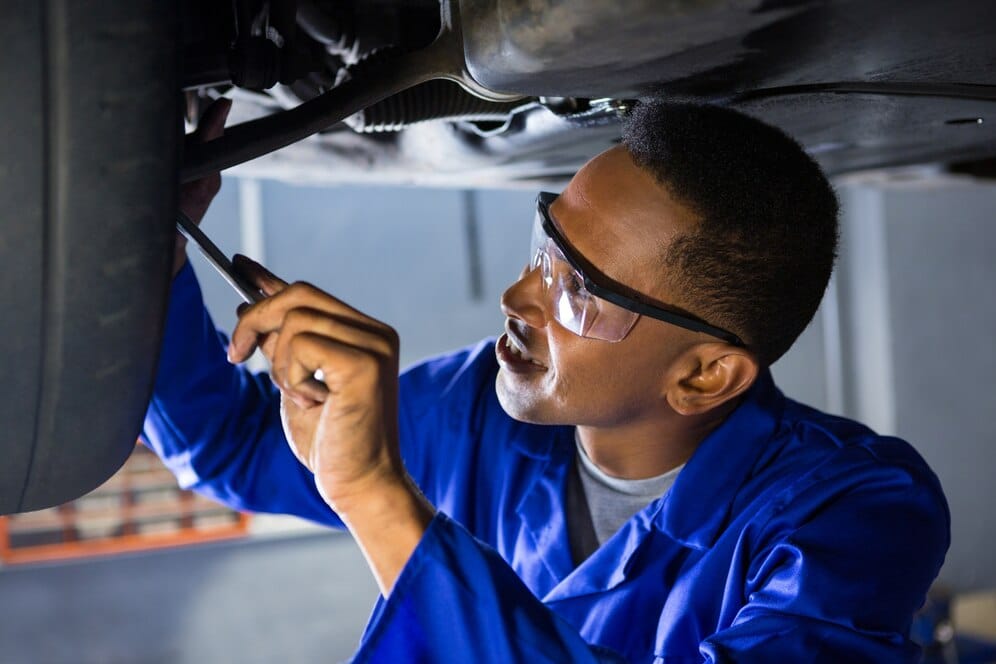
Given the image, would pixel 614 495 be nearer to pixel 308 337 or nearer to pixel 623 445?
pixel 623 445

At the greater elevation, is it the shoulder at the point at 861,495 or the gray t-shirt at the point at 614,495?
the shoulder at the point at 861,495

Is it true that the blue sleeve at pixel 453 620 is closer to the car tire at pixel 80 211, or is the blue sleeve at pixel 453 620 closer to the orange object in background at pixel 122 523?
the car tire at pixel 80 211

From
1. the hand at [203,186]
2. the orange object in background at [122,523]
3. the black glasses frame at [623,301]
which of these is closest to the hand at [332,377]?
the hand at [203,186]

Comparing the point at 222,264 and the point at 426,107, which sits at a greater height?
the point at 426,107

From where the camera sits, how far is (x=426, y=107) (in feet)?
3.04

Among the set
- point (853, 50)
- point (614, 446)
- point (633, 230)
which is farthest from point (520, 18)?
point (614, 446)

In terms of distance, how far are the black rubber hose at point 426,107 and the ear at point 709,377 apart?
0.95 feet

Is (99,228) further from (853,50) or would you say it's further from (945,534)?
(945,534)

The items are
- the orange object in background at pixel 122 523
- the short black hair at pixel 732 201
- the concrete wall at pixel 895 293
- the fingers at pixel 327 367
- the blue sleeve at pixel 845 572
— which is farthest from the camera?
the concrete wall at pixel 895 293

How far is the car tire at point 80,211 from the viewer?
0.51 meters

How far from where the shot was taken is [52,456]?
0.61 metres

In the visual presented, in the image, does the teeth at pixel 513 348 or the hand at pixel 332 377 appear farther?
the teeth at pixel 513 348

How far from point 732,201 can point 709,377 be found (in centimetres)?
19

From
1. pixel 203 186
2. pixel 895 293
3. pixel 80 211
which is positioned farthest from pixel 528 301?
pixel 895 293
